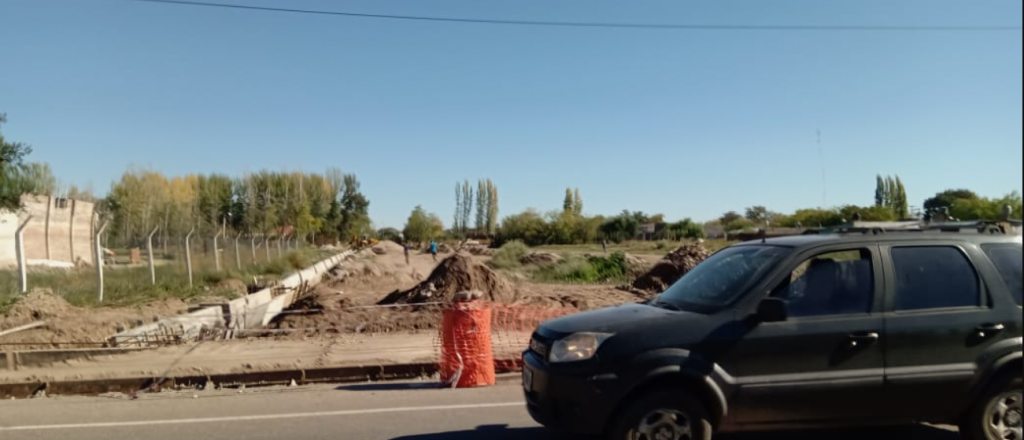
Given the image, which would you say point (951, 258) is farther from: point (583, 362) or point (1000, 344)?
point (583, 362)

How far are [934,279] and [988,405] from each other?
0.97 meters

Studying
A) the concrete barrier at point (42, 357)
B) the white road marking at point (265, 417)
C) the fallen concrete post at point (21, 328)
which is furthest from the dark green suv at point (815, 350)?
the fallen concrete post at point (21, 328)

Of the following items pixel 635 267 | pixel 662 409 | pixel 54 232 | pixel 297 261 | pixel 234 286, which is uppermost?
pixel 54 232

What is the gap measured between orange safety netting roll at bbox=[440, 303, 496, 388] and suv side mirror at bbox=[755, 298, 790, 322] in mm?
4138

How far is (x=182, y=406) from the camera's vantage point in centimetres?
814

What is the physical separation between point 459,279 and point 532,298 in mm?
2062

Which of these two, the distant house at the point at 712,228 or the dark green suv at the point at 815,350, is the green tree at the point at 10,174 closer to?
the dark green suv at the point at 815,350

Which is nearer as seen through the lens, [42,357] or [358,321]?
[42,357]

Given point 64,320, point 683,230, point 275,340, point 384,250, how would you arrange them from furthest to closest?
point 683,230 → point 384,250 → point 64,320 → point 275,340

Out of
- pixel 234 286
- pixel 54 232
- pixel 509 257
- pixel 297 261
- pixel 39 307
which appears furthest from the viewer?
pixel 509 257

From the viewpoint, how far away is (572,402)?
5.03 m

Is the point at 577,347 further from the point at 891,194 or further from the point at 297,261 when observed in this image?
the point at 297,261

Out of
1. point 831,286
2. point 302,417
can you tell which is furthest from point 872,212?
point 302,417

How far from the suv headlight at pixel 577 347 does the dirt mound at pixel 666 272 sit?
715 inches
